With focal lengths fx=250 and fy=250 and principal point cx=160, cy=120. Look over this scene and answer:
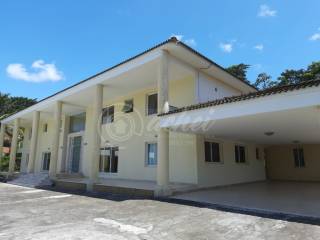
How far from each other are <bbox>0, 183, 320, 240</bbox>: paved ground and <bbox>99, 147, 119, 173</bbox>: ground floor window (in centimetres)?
880

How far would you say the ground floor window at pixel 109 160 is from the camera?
57.1 feet

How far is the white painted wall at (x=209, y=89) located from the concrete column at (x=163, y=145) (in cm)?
293

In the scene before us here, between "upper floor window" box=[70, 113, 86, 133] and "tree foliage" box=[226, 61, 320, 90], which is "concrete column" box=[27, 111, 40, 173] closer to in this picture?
"upper floor window" box=[70, 113, 86, 133]

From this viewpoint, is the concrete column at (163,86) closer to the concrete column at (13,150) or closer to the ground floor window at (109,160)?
the ground floor window at (109,160)

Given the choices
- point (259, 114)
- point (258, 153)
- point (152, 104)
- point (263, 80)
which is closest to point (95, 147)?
point (152, 104)

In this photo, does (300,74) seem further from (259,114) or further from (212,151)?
(259,114)

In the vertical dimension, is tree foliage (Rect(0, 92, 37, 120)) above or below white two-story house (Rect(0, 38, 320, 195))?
above

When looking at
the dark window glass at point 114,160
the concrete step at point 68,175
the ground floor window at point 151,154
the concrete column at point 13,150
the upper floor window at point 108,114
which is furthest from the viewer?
the concrete column at point 13,150

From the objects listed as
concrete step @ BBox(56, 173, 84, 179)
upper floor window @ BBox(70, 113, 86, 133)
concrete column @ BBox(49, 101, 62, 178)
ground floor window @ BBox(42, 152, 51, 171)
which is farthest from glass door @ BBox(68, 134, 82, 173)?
ground floor window @ BBox(42, 152, 51, 171)

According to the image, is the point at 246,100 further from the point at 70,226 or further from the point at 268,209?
the point at 70,226

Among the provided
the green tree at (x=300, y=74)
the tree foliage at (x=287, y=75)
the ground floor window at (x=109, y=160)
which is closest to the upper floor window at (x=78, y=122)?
the ground floor window at (x=109, y=160)

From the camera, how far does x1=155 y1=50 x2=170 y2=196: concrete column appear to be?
10.4 meters

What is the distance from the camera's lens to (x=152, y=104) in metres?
15.7

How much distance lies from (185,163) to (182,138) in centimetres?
136
